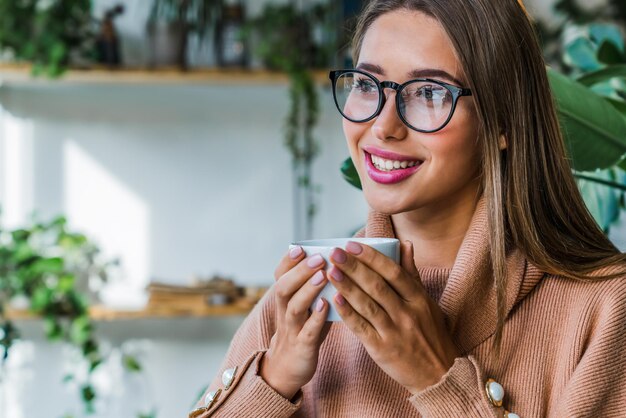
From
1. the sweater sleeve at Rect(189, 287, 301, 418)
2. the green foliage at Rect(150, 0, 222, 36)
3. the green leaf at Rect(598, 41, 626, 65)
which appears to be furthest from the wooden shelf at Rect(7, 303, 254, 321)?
the sweater sleeve at Rect(189, 287, 301, 418)

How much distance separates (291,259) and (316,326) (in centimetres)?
8

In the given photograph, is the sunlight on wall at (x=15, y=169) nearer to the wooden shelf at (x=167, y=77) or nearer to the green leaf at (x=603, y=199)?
the wooden shelf at (x=167, y=77)

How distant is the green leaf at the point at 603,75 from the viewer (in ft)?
4.50

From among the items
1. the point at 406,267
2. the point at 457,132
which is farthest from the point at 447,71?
the point at 406,267

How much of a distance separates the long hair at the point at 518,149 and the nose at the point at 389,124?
9cm

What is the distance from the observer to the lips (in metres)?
1.01

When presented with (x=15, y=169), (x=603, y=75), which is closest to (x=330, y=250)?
(x=603, y=75)

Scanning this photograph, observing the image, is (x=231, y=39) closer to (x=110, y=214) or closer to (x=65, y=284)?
(x=110, y=214)

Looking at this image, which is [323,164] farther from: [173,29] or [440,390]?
[440,390]

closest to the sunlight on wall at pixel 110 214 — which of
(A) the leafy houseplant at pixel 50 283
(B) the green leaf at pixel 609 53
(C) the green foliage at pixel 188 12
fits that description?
(A) the leafy houseplant at pixel 50 283

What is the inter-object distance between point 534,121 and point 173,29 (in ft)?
7.45

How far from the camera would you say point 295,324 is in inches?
37.7

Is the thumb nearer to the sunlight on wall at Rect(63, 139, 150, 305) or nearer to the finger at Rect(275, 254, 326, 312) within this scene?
the finger at Rect(275, 254, 326, 312)

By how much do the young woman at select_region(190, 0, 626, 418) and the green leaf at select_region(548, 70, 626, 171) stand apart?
231mm
